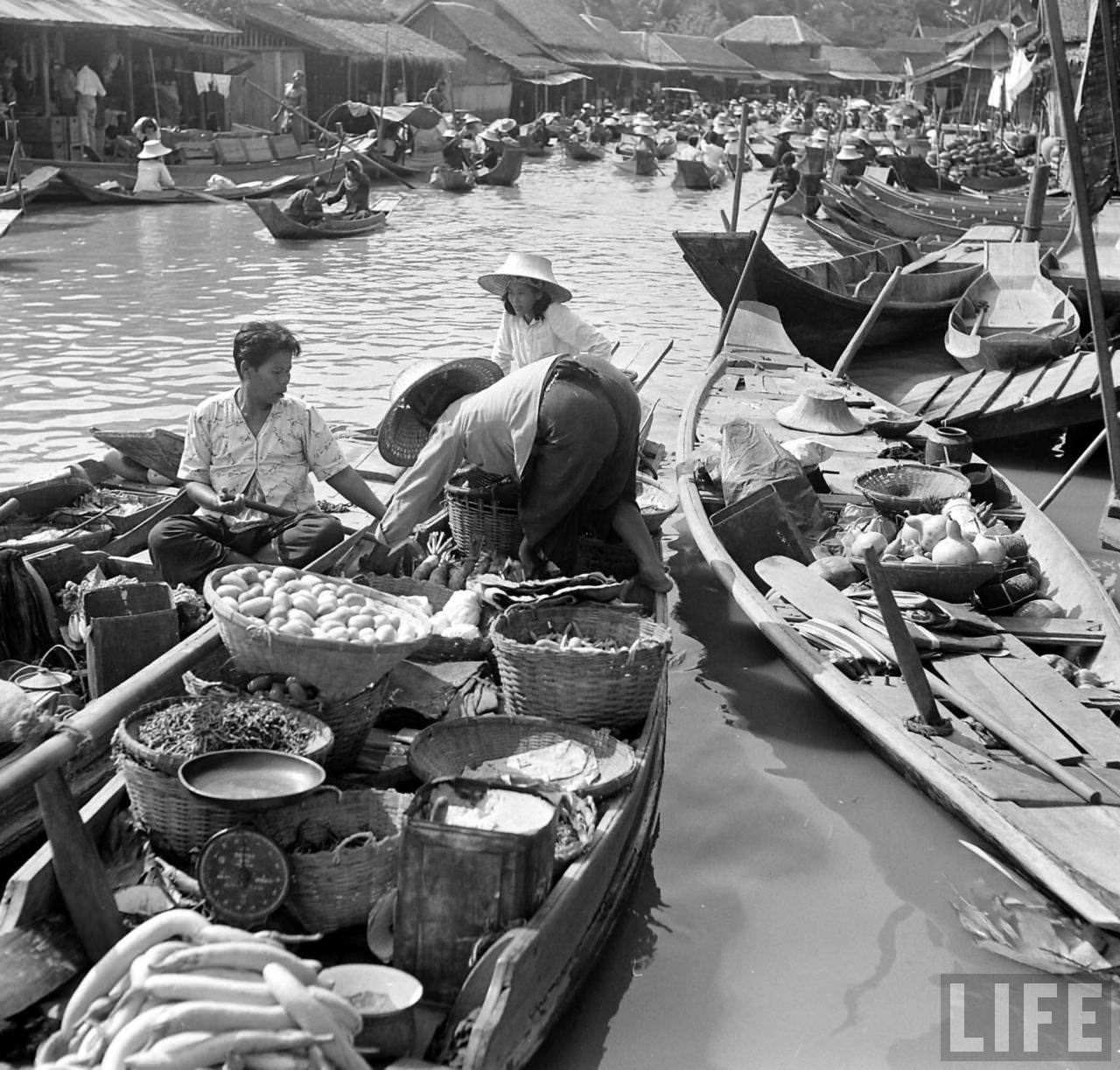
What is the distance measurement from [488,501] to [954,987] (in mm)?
2358

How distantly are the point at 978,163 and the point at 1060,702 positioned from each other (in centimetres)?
2088

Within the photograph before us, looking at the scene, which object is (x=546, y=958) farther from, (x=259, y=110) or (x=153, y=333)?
(x=259, y=110)

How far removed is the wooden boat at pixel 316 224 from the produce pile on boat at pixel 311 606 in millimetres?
12815

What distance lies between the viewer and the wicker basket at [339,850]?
267 cm

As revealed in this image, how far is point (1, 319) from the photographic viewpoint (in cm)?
1141

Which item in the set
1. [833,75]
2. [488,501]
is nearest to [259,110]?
[488,501]

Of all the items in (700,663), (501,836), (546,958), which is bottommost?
(700,663)

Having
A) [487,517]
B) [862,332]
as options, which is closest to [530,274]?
[487,517]

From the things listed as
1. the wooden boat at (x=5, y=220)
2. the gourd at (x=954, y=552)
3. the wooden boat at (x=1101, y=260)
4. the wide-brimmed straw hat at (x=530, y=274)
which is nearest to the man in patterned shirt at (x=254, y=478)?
the wide-brimmed straw hat at (x=530, y=274)

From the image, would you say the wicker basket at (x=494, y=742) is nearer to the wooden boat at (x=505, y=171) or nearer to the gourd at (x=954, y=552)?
the gourd at (x=954, y=552)

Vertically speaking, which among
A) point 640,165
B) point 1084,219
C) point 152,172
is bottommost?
point 640,165

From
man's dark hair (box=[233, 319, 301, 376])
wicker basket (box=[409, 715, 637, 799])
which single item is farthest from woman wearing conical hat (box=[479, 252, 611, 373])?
wicker basket (box=[409, 715, 637, 799])

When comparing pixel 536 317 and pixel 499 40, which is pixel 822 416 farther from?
pixel 499 40

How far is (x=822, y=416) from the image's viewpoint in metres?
7.13
